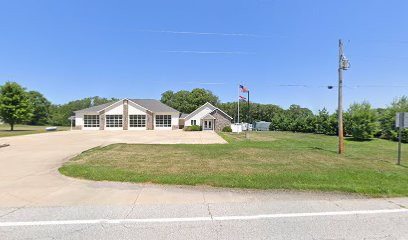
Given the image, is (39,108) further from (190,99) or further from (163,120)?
(163,120)

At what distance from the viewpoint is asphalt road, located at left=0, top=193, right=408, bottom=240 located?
10.6 feet

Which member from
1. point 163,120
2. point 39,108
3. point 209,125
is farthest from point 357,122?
point 39,108

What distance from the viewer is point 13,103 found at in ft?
113

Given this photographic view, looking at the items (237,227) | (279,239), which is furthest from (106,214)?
(279,239)

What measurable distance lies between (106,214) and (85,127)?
38679 millimetres

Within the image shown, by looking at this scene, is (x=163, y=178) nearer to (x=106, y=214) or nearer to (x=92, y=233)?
(x=106, y=214)

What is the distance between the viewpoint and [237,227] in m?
3.46

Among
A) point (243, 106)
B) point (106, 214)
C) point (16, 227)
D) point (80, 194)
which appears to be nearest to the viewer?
point (16, 227)

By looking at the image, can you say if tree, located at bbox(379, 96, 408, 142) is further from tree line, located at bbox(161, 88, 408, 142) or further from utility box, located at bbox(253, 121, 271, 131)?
utility box, located at bbox(253, 121, 271, 131)

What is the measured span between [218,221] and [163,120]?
118 ft

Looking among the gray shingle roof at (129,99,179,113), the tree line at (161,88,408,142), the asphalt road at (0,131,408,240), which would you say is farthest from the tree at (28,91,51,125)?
the asphalt road at (0,131,408,240)

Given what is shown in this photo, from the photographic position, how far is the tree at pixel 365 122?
21.9 metres

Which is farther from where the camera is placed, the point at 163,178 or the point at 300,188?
the point at 163,178

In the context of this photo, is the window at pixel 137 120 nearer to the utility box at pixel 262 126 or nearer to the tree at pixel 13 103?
the tree at pixel 13 103
